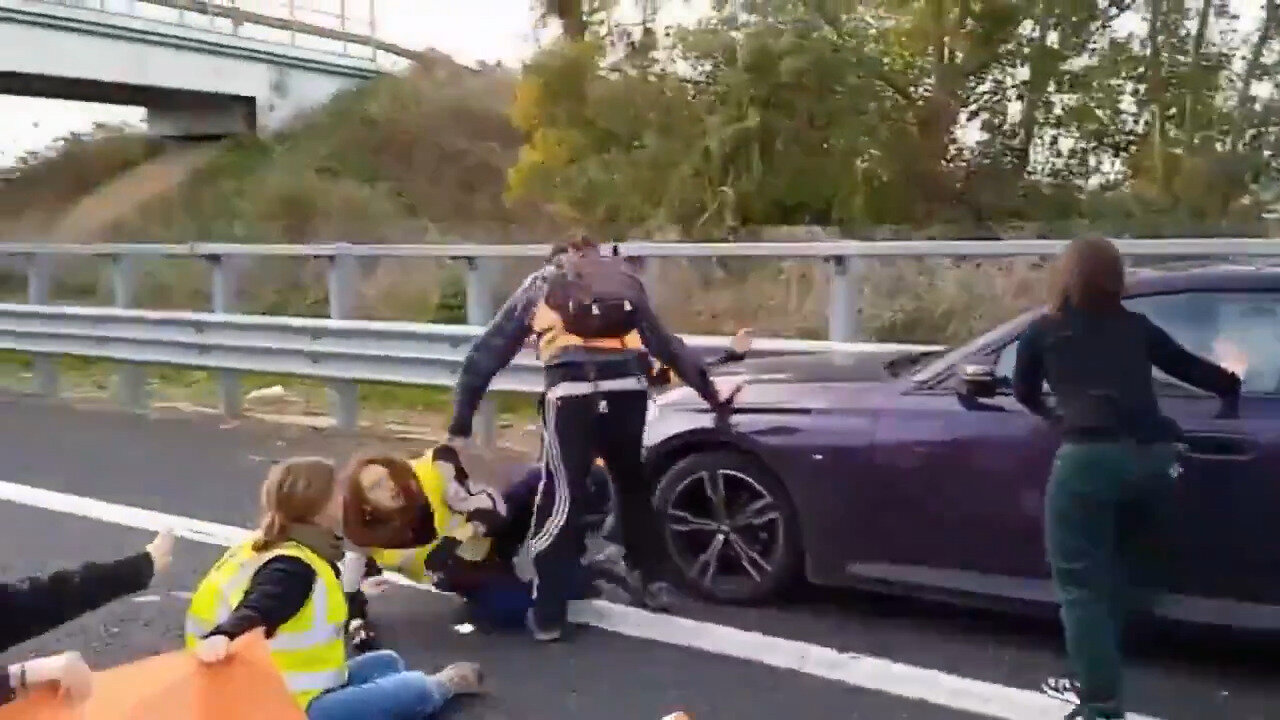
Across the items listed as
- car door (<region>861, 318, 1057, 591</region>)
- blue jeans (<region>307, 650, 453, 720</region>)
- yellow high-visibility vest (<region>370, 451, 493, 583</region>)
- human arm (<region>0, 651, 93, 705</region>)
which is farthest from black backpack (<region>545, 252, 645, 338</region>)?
human arm (<region>0, 651, 93, 705</region>)

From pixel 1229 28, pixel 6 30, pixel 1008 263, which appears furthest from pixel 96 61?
pixel 1008 263

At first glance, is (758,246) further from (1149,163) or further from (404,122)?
(404,122)

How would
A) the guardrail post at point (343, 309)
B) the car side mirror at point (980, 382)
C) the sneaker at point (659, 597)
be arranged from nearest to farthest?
1. the car side mirror at point (980, 382)
2. the sneaker at point (659, 597)
3. the guardrail post at point (343, 309)

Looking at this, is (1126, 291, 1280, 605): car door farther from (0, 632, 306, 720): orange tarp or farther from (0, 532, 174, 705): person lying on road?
(0, 532, 174, 705): person lying on road

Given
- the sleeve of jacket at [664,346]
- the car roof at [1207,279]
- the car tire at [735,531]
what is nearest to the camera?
the car roof at [1207,279]

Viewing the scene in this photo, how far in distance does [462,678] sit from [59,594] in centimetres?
145

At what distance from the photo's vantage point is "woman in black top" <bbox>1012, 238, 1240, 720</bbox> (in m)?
4.11

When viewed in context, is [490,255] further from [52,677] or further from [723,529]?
[52,677]

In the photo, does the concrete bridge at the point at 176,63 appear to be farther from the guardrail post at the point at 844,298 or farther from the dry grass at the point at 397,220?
the guardrail post at the point at 844,298

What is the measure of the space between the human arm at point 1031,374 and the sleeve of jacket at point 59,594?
2598 mm

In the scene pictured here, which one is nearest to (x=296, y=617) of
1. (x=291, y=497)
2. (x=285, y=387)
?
(x=291, y=497)

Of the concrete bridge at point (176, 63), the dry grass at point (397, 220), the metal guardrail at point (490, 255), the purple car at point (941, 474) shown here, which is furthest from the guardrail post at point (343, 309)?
the concrete bridge at point (176, 63)

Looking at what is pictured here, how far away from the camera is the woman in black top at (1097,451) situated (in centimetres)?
411

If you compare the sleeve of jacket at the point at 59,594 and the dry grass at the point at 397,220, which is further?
the dry grass at the point at 397,220
